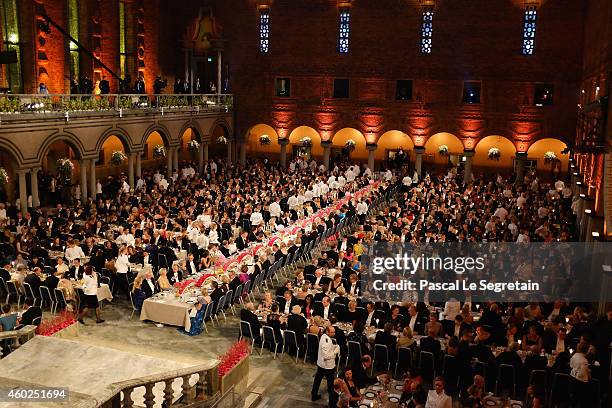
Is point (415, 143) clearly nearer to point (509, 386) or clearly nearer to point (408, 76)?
point (408, 76)

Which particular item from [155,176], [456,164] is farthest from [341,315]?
[456,164]

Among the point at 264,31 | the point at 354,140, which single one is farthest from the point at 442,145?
the point at 264,31

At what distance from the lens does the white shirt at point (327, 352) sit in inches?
481

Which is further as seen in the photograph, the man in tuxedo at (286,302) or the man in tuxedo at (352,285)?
the man in tuxedo at (352,285)

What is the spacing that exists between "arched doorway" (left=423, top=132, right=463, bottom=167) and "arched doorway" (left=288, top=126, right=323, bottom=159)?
7336 millimetres

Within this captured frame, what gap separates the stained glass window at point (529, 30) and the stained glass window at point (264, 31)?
15.6m

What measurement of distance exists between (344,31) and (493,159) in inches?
472

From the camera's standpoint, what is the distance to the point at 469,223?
77.8 ft

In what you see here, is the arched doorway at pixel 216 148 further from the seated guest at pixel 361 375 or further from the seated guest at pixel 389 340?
the seated guest at pixel 361 375

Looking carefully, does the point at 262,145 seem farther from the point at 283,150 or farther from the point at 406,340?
the point at 406,340

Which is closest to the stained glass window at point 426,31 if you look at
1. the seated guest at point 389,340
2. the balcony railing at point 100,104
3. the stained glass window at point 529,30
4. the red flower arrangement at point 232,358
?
the stained glass window at point 529,30

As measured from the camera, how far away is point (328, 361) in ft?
40.6

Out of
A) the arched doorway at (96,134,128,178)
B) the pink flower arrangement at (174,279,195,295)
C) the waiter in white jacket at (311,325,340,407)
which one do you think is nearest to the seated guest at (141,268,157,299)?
the pink flower arrangement at (174,279,195,295)

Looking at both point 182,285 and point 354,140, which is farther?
point 354,140
